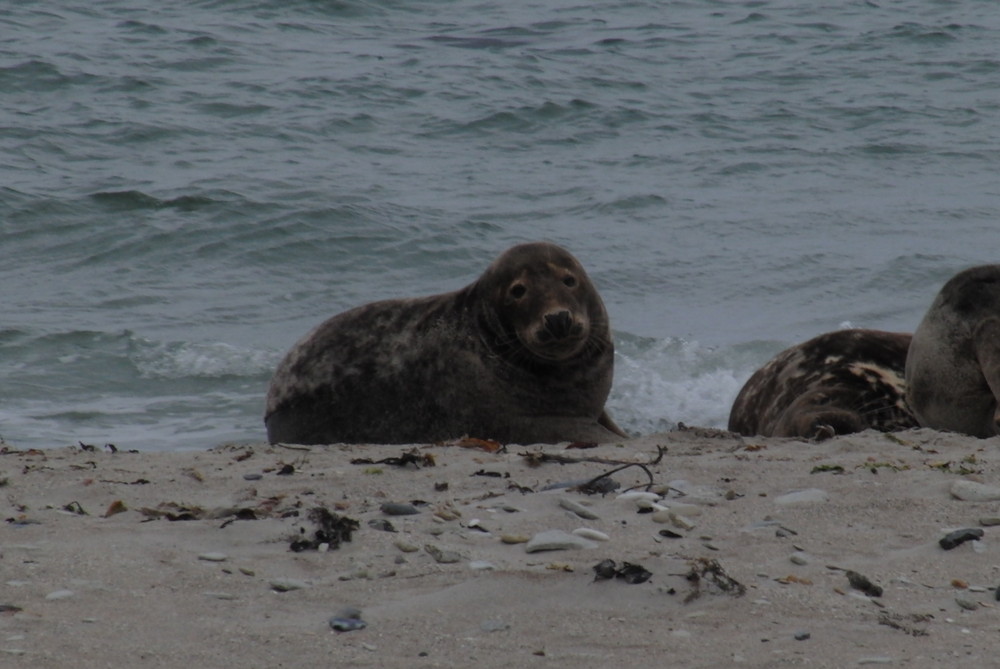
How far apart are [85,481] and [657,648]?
8.24 feet

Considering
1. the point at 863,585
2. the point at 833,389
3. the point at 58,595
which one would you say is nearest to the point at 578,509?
the point at 863,585

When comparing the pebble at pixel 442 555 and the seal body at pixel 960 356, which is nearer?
the pebble at pixel 442 555

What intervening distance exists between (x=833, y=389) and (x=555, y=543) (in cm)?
330

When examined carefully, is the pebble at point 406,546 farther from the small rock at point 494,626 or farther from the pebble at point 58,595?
the pebble at point 58,595

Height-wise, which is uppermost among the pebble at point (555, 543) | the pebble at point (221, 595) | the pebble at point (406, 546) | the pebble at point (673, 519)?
the pebble at point (221, 595)

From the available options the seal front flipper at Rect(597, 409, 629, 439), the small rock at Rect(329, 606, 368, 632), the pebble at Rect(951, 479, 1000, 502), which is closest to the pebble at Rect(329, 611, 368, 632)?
the small rock at Rect(329, 606, 368, 632)

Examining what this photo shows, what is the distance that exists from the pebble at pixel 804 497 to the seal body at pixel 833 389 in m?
1.98

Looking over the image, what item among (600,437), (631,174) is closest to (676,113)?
(631,174)

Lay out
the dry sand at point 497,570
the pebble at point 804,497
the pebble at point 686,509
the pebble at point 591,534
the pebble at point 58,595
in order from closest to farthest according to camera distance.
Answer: the dry sand at point 497,570, the pebble at point 58,595, the pebble at point 591,534, the pebble at point 686,509, the pebble at point 804,497

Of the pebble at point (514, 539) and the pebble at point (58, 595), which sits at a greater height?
the pebble at point (58, 595)

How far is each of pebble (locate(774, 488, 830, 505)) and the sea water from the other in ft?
15.2

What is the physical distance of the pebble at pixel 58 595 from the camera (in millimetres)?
3615

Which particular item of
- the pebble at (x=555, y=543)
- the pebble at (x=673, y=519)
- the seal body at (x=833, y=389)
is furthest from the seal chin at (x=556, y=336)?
the pebble at (x=555, y=543)

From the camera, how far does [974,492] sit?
15.3 ft
